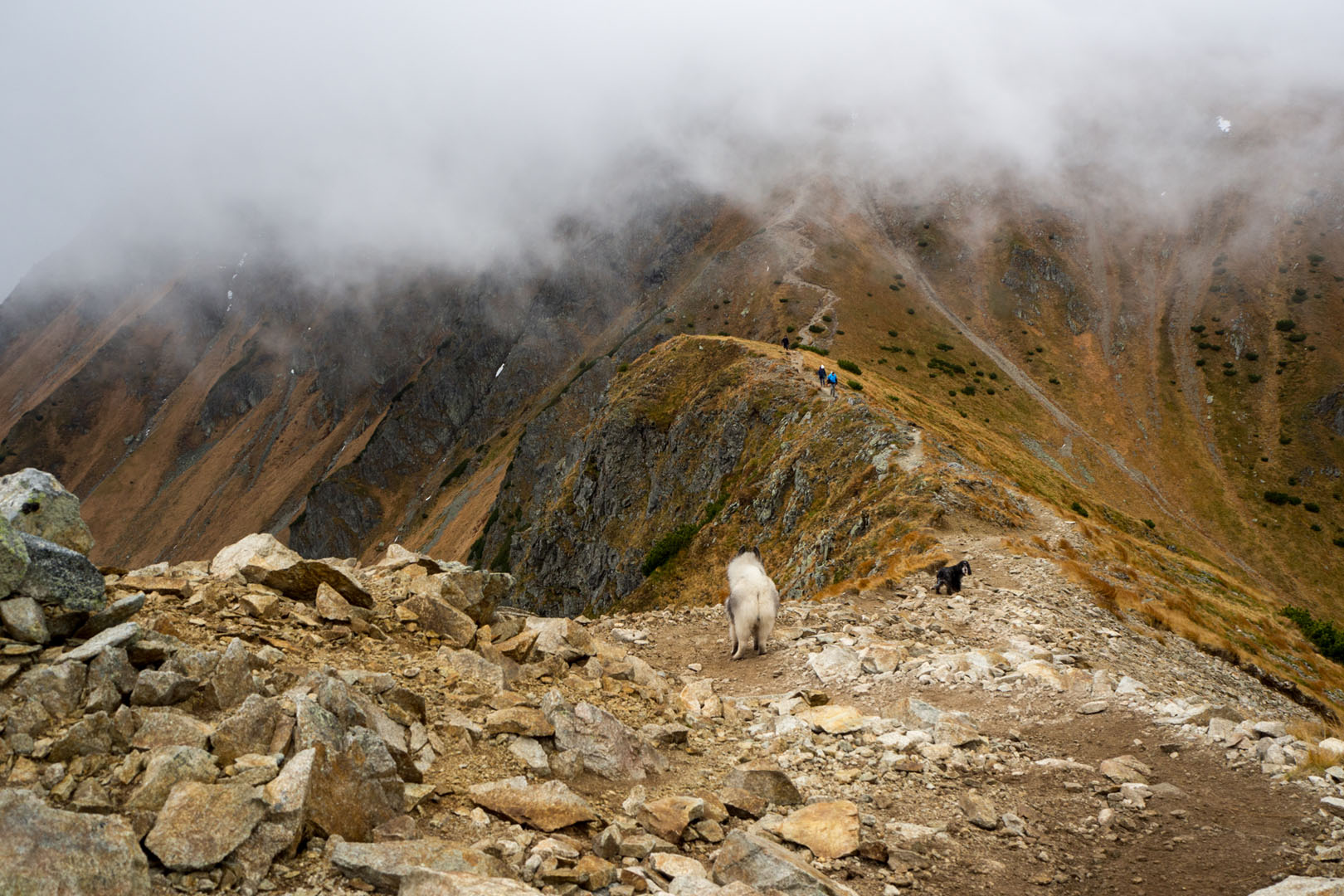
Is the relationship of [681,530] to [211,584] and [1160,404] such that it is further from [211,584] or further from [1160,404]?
[1160,404]

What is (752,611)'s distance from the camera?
14.8m

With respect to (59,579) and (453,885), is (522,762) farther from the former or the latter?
(59,579)

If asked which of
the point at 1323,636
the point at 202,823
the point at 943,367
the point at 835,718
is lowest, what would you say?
the point at 1323,636

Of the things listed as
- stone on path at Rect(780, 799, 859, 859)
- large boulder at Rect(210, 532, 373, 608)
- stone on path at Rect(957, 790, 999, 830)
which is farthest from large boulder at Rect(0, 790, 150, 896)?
stone on path at Rect(957, 790, 999, 830)

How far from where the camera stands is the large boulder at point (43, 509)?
807 cm

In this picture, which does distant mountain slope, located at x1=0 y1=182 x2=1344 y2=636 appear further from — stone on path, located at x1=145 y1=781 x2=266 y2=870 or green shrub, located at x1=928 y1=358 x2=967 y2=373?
stone on path, located at x1=145 y1=781 x2=266 y2=870

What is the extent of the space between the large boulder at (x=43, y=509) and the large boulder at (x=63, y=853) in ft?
14.5

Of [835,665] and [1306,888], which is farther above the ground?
[1306,888]

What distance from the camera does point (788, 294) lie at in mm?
106000

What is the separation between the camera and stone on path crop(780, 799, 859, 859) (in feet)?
22.6

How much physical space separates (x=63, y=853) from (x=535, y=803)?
3474 millimetres

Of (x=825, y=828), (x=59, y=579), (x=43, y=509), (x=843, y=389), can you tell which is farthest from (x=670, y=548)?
(x=59, y=579)

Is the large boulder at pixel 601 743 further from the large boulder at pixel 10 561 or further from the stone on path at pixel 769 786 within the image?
the large boulder at pixel 10 561

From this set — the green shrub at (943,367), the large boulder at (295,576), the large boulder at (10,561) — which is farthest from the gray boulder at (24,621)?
the green shrub at (943,367)
